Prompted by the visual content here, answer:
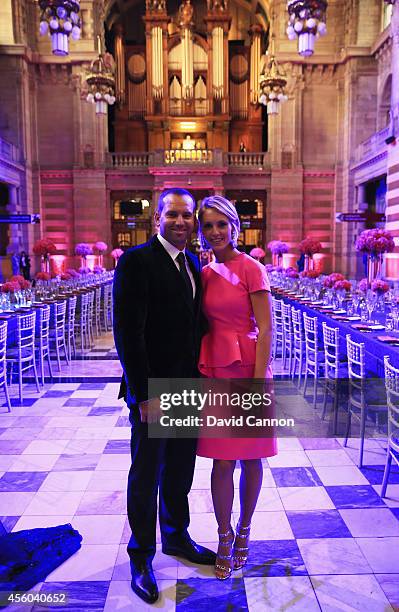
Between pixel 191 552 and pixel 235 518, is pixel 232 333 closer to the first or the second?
pixel 191 552

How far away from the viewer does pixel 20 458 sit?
4406 mm

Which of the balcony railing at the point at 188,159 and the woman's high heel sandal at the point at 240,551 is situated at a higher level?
the balcony railing at the point at 188,159

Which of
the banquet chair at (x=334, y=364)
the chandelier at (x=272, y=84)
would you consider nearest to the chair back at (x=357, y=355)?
the banquet chair at (x=334, y=364)

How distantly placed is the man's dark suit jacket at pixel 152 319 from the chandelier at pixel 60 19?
799cm

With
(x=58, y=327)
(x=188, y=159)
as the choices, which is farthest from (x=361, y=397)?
(x=188, y=159)

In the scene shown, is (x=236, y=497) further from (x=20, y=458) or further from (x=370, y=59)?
(x=370, y=59)

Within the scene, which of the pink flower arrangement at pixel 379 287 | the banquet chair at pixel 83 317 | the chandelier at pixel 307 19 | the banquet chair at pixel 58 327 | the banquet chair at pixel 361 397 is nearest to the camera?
the banquet chair at pixel 361 397

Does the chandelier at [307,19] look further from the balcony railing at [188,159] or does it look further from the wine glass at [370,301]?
the balcony railing at [188,159]

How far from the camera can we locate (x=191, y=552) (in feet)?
9.57

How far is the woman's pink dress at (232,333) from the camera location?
2.61 metres

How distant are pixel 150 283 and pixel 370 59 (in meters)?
20.0

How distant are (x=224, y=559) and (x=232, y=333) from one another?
1.15 metres

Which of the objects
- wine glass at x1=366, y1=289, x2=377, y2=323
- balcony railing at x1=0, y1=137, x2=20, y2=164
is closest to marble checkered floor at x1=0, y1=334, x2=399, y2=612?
wine glass at x1=366, y1=289, x2=377, y2=323

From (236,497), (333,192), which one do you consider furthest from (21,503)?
(333,192)
